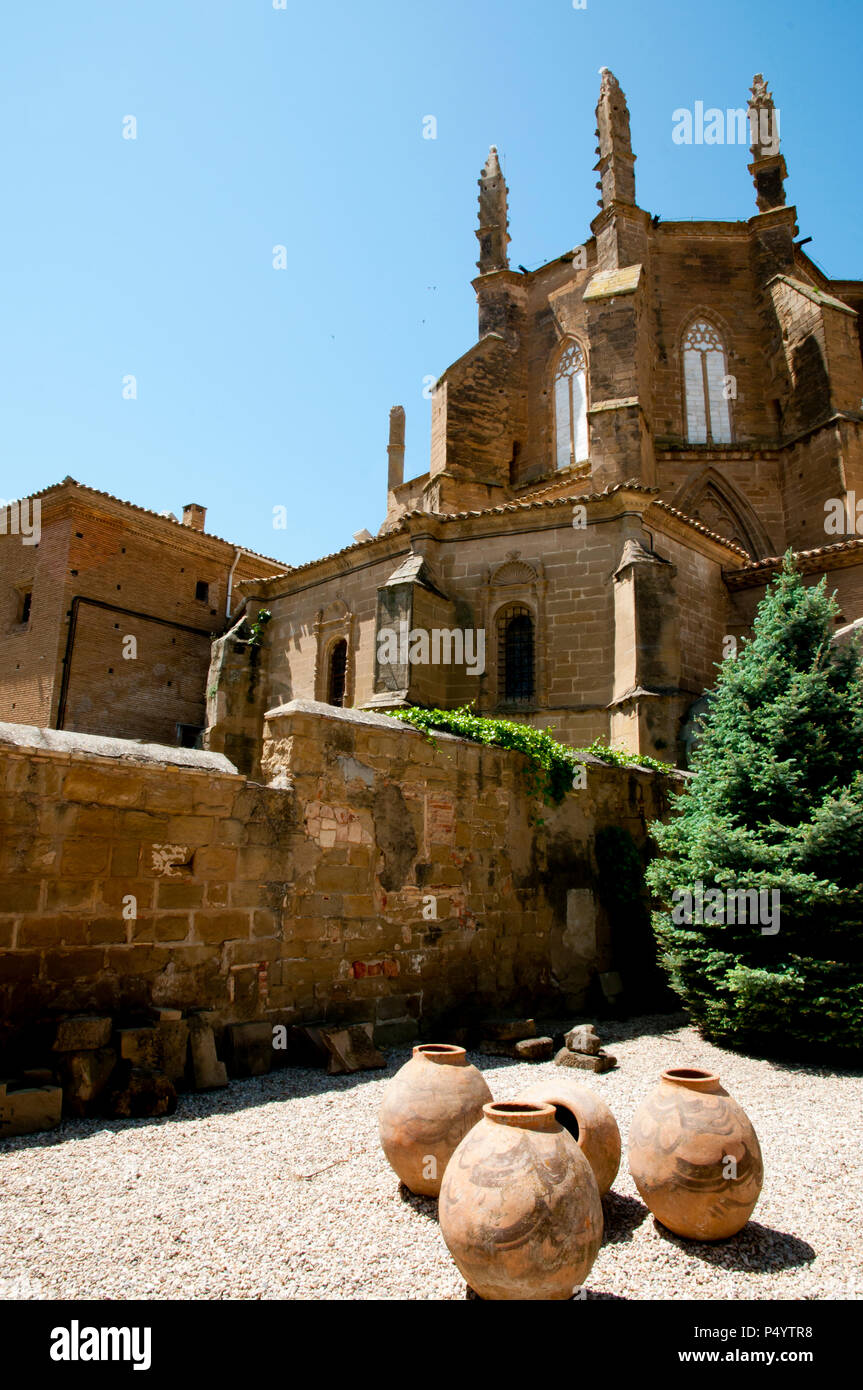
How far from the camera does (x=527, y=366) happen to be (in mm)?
23875

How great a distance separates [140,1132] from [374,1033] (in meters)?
2.75

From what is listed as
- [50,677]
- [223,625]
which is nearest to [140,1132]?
[50,677]

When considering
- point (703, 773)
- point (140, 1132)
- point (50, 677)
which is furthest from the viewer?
point (50, 677)

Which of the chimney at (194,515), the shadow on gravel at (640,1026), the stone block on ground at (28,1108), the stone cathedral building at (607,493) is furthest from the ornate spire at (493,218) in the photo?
the stone block on ground at (28,1108)

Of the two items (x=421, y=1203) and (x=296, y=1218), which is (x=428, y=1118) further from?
(x=296, y=1218)

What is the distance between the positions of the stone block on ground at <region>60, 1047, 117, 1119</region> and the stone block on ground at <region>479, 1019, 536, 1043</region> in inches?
137

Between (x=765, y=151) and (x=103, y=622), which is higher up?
(x=765, y=151)

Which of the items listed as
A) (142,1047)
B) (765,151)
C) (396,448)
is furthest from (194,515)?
(142,1047)

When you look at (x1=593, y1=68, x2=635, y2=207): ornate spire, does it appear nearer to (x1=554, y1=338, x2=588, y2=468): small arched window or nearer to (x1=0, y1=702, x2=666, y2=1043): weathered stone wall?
(x1=554, y1=338, x2=588, y2=468): small arched window

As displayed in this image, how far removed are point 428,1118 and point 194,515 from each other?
25.1 m

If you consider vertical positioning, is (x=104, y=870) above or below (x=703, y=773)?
below

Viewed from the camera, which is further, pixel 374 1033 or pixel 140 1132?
pixel 374 1033

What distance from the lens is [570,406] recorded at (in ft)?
74.1

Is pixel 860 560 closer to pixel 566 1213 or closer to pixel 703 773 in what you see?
pixel 703 773
